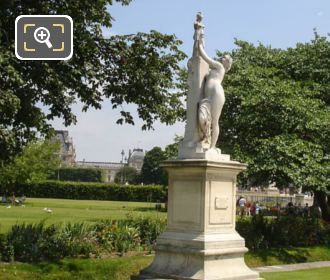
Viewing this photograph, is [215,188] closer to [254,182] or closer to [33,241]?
[33,241]

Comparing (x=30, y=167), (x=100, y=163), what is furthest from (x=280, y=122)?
(x=100, y=163)

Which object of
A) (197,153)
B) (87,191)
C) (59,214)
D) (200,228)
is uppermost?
(197,153)

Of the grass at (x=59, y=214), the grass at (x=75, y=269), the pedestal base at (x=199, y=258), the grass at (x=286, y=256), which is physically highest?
the pedestal base at (x=199, y=258)

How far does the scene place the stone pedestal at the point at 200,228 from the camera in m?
9.68

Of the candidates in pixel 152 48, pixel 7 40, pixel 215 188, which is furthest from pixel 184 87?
pixel 215 188

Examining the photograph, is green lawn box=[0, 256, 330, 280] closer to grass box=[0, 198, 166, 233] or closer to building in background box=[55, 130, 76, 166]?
grass box=[0, 198, 166, 233]

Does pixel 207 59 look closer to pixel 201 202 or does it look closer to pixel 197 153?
pixel 197 153

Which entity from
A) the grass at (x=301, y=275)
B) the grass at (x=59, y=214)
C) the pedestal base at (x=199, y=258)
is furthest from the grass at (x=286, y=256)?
the pedestal base at (x=199, y=258)

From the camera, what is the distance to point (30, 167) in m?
44.2

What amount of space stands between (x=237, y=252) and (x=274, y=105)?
9.64 m

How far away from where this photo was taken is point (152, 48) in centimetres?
1452

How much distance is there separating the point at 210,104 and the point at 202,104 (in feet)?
0.54

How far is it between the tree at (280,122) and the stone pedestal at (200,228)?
25.2ft

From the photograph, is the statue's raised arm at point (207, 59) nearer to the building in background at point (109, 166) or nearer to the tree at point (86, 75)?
the tree at point (86, 75)
